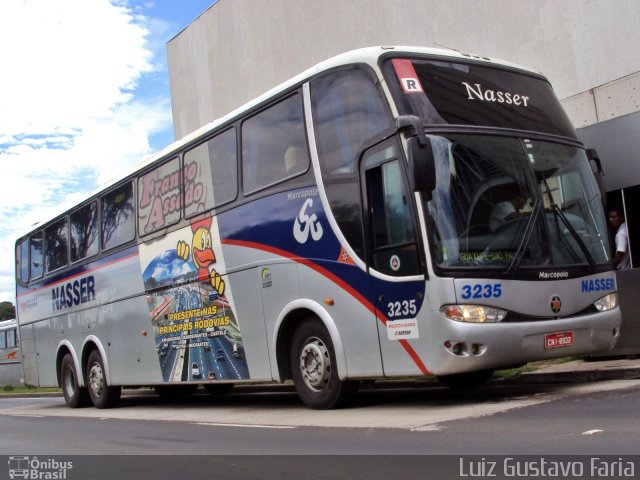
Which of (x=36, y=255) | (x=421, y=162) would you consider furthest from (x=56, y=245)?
(x=421, y=162)

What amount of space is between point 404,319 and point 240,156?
363 centimetres

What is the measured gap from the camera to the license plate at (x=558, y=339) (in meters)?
7.64

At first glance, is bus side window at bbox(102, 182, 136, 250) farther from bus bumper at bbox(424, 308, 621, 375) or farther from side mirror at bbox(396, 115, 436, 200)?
bus bumper at bbox(424, 308, 621, 375)

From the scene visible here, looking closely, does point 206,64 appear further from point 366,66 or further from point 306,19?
point 366,66

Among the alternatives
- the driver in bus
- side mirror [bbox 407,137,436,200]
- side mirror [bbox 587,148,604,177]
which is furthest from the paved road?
side mirror [bbox 587,148,604,177]

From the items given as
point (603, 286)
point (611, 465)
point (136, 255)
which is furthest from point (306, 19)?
point (611, 465)

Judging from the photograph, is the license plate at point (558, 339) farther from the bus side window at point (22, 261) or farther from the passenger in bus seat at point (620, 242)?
the bus side window at point (22, 261)

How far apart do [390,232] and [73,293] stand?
909cm

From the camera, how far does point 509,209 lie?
25.5 ft

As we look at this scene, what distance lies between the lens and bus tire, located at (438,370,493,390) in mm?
9711

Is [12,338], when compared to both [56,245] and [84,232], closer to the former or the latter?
[56,245]

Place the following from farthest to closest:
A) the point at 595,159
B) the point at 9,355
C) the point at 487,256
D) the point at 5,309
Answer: the point at 5,309, the point at 9,355, the point at 595,159, the point at 487,256

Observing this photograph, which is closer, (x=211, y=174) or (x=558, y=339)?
(x=558, y=339)

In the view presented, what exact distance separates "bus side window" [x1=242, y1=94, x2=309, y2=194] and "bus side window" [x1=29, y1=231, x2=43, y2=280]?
8.53 metres
